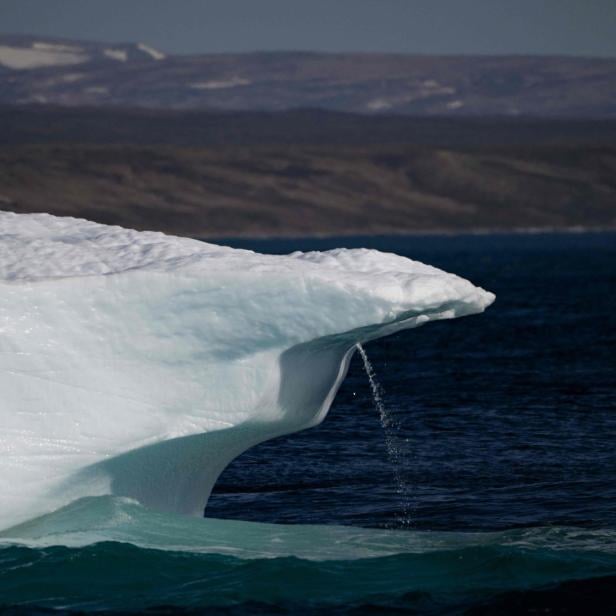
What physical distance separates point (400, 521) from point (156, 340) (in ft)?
12.9

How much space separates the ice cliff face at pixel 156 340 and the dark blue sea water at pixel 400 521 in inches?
30.9

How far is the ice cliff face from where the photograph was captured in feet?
35.9

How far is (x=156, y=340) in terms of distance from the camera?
36.6 ft

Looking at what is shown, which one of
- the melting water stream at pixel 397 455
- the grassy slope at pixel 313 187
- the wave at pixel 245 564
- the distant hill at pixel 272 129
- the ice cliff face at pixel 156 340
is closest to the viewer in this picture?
the wave at pixel 245 564

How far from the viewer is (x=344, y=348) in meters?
12.0

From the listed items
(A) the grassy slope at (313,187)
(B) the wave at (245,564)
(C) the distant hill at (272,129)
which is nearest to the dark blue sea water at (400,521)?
(B) the wave at (245,564)

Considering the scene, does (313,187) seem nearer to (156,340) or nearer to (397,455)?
(397,455)

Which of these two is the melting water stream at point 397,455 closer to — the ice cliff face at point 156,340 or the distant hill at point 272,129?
the ice cliff face at point 156,340

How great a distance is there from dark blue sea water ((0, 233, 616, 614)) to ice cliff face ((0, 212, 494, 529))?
2.57 feet

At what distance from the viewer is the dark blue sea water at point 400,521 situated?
10.9 metres

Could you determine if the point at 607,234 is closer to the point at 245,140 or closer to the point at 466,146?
the point at 466,146

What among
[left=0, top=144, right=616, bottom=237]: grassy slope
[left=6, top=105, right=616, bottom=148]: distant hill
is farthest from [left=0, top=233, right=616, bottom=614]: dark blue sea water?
[left=6, top=105, right=616, bottom=148]: distant hill

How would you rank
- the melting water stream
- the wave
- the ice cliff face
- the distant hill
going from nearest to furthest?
the wave → the ice cliff face → the melting water stream → the distant hill

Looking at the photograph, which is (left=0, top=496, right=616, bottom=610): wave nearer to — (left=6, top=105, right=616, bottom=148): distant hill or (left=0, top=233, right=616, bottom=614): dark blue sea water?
(left=0, top=233, right=616, bottom=614): dark blue sea water
